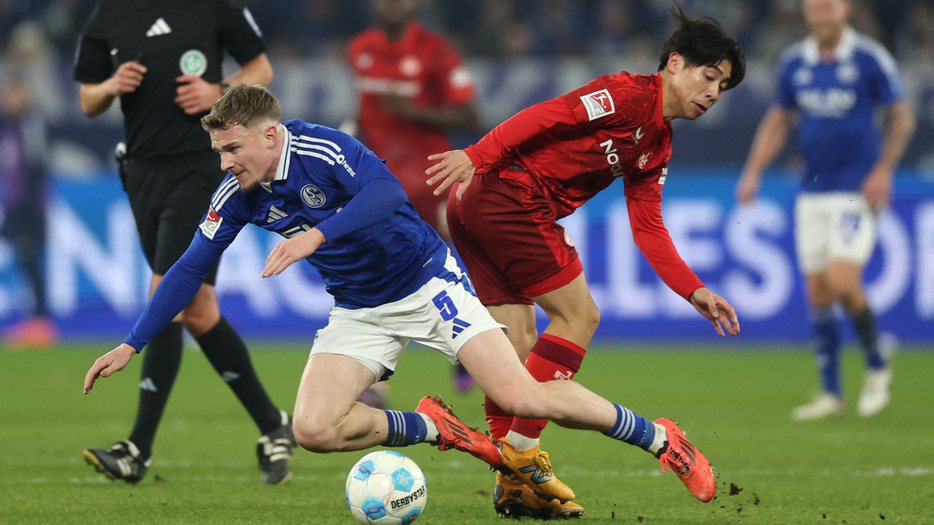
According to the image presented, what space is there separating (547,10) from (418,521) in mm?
11559

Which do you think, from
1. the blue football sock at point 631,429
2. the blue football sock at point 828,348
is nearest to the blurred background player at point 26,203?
the blue football sock at point 828,348

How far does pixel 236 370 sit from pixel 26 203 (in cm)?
703

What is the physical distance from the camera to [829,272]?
7.04 metres

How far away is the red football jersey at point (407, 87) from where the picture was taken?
7262 millimetres

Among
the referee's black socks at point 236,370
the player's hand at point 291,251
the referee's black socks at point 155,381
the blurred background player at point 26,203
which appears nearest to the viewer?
the player's hand at point 291,251

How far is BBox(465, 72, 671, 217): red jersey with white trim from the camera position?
12.8 ft

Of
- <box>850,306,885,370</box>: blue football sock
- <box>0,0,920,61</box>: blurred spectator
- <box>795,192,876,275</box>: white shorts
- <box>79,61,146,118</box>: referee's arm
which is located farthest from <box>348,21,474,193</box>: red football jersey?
<box>0,0,920,61</box>: blurred spectator

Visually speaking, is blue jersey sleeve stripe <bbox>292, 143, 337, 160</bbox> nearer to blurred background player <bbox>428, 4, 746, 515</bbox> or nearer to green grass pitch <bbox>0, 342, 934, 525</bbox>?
blurred background player <bbox>428, 4, 746, 515</bbox>

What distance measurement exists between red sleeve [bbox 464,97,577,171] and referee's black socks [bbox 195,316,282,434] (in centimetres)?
Result: 167

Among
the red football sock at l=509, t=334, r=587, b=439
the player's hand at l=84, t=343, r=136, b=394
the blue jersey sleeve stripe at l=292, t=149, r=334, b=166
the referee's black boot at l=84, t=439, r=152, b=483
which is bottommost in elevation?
the referee's black boot at l=84, t=439, r=152, b=483

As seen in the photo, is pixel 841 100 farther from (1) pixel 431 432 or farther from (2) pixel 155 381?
(2) pixel 155 381

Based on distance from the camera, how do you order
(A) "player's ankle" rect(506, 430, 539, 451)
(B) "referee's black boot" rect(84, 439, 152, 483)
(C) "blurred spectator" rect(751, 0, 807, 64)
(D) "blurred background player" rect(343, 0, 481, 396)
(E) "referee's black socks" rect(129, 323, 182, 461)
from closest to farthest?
(A) "player's ankle" rect(506, 430, 539, 451) → (B) "referee's black boot" rect(84, 439, 152, 483) → (E) "referee's black socks" rect(129, 323, 182, 461) → (D) "blurred background player" rect(343, 0, 481, 396) → (C) "blurred spectator" rect(751, 0, 807, 64)

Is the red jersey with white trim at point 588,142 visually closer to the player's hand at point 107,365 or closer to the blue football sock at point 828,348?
the player's hand at point 107,365

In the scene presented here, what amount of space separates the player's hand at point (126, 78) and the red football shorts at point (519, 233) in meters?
1.62
